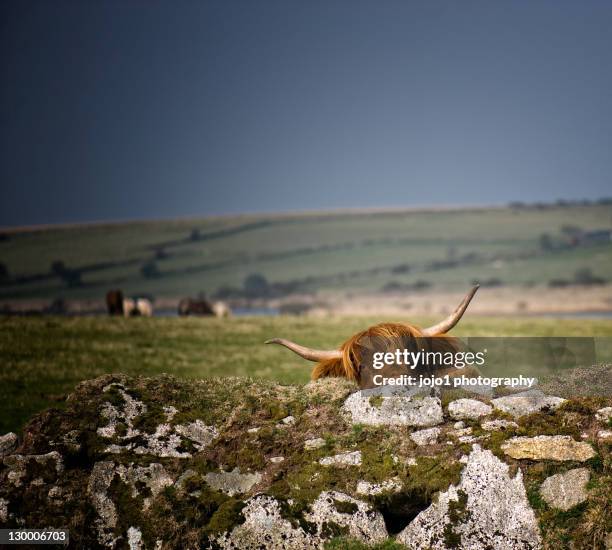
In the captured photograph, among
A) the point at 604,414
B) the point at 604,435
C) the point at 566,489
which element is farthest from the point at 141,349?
the point at 566,489

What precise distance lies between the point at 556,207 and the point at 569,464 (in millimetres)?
162812

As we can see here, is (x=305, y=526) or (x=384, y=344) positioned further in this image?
(x=384, y=344)

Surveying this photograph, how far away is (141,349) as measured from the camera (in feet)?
76.4

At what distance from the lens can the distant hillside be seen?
110375 millimetres

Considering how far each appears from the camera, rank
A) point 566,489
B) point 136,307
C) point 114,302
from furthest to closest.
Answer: point 136,307, point 114,302, point 566,489

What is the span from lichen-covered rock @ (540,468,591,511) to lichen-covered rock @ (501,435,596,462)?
0.50ft

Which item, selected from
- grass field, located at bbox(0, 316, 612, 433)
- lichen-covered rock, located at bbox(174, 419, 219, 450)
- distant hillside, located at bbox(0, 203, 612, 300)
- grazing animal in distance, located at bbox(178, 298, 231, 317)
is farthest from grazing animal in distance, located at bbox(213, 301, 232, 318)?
distant hillside, located at bbox(0, 203, 612, 300)

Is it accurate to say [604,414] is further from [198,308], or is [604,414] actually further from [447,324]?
[198,308]

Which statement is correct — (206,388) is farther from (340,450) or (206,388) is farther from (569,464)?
(569,464)

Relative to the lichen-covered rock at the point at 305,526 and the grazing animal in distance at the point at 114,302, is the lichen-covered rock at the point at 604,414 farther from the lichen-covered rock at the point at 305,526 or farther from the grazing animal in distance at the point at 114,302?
the grazing animal in distance at the point at 114,302

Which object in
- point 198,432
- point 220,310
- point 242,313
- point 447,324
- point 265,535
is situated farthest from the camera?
point 242,313

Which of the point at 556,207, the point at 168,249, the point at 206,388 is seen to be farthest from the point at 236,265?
the point at 206,388

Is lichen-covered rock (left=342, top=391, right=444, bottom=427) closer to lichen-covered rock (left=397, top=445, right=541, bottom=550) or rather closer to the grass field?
A: lichen-covered rock (left=397, top=445, right=541, bottom=550)

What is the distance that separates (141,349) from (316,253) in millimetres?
130803
